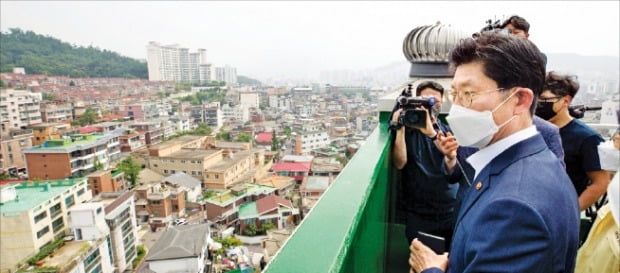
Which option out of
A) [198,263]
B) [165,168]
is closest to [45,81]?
[165,168]

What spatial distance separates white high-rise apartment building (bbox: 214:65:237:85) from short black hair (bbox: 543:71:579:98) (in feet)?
213

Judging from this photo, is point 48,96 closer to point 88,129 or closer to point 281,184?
point 88,129

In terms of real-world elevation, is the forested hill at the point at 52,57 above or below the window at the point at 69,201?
above

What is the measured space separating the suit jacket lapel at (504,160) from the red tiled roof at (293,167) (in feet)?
62.6

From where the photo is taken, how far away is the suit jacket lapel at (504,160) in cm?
78

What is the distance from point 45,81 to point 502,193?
158 ft

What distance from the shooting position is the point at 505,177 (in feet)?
2.43

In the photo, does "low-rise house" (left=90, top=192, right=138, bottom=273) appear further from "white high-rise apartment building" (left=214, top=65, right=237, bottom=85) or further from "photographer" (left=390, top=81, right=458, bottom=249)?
"white high-rise apartment building" (left=214, top=65, right=237, bottom=85)

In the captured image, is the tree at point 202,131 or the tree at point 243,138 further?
the tree at point 202,131

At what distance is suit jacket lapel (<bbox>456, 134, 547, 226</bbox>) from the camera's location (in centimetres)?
78

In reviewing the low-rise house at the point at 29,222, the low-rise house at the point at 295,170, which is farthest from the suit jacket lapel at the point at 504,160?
the low-rise house at the point at 295,170

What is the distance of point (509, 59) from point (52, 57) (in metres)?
54.3

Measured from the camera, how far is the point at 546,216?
64 cm

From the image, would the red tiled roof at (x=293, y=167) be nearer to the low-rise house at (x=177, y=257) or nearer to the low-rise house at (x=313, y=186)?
the low-rise house at (x=313, y=186)
